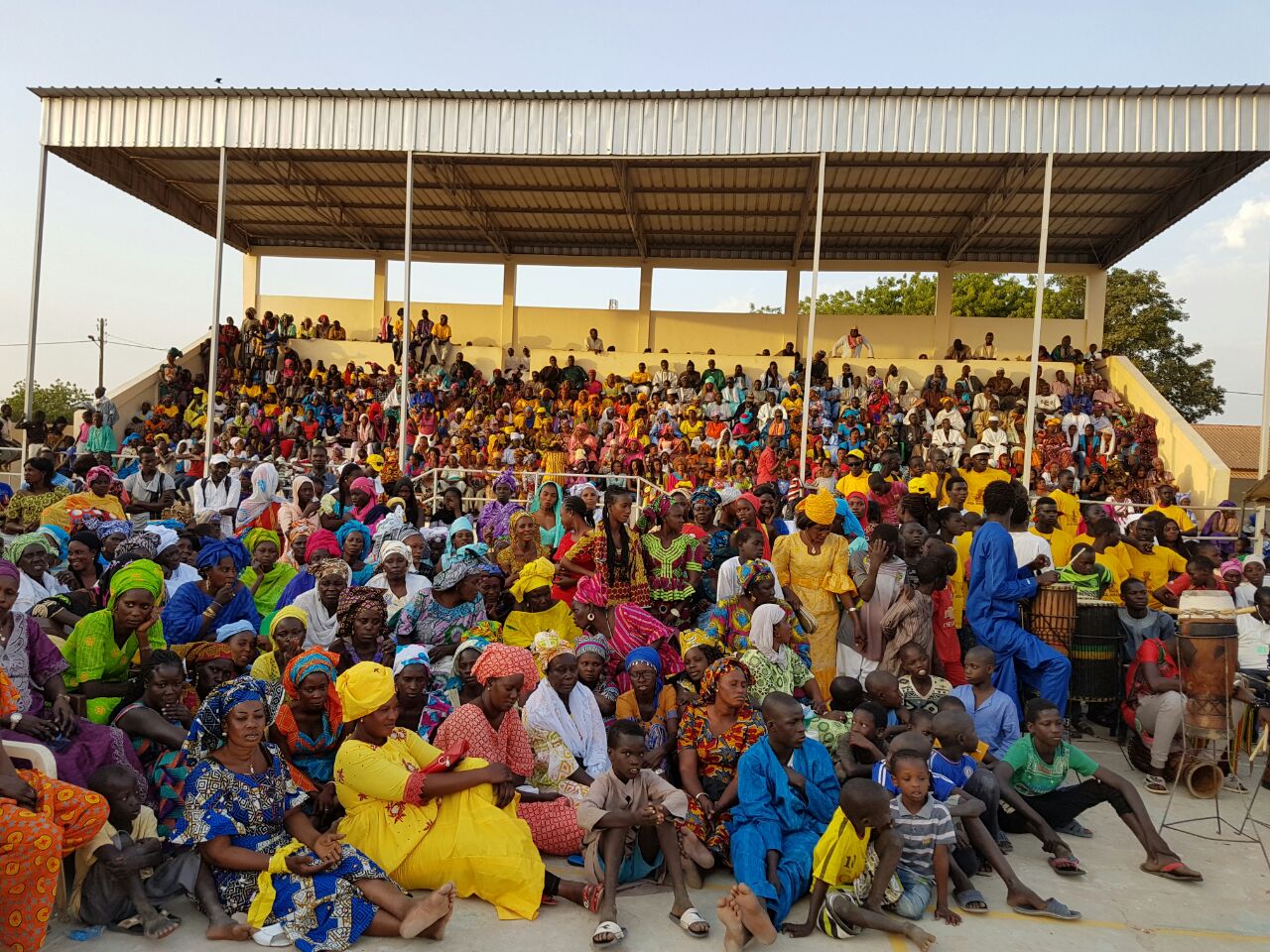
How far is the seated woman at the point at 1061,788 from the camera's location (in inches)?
198

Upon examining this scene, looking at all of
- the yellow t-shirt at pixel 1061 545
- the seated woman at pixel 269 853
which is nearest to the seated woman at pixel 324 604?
the seated woman at pixel 269 853

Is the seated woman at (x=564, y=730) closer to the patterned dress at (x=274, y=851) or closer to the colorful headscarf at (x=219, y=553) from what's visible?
the patterned dress at (x=274, y=851)

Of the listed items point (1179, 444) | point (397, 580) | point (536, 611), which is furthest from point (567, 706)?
point (1179, 444)

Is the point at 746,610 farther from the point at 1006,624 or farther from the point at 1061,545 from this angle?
the point at 1061,545

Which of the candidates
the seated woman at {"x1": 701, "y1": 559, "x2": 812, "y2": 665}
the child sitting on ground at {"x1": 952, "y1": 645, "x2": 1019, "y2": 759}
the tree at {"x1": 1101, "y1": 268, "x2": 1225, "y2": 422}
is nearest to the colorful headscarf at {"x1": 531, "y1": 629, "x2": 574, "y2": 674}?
the seated woman at {"x1": 701, "y1": 559, "x2": 812, "y2": 665}

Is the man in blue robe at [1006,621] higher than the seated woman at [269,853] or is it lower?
higher

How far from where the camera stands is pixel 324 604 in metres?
6.22

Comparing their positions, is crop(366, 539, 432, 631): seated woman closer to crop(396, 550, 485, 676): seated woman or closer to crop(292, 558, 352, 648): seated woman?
crop(396, 550, 485, 676): seated woman

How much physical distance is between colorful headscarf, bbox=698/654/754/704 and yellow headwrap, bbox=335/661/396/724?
174 centimetres

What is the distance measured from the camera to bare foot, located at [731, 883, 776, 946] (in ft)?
12.7

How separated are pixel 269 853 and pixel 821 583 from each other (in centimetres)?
403

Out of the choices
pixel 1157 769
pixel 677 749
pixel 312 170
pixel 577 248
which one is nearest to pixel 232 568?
pixel 677 749

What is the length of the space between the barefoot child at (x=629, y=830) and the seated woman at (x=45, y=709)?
6.82 ft

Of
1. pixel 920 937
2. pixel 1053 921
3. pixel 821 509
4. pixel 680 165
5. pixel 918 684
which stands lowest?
pixel 1053 921
